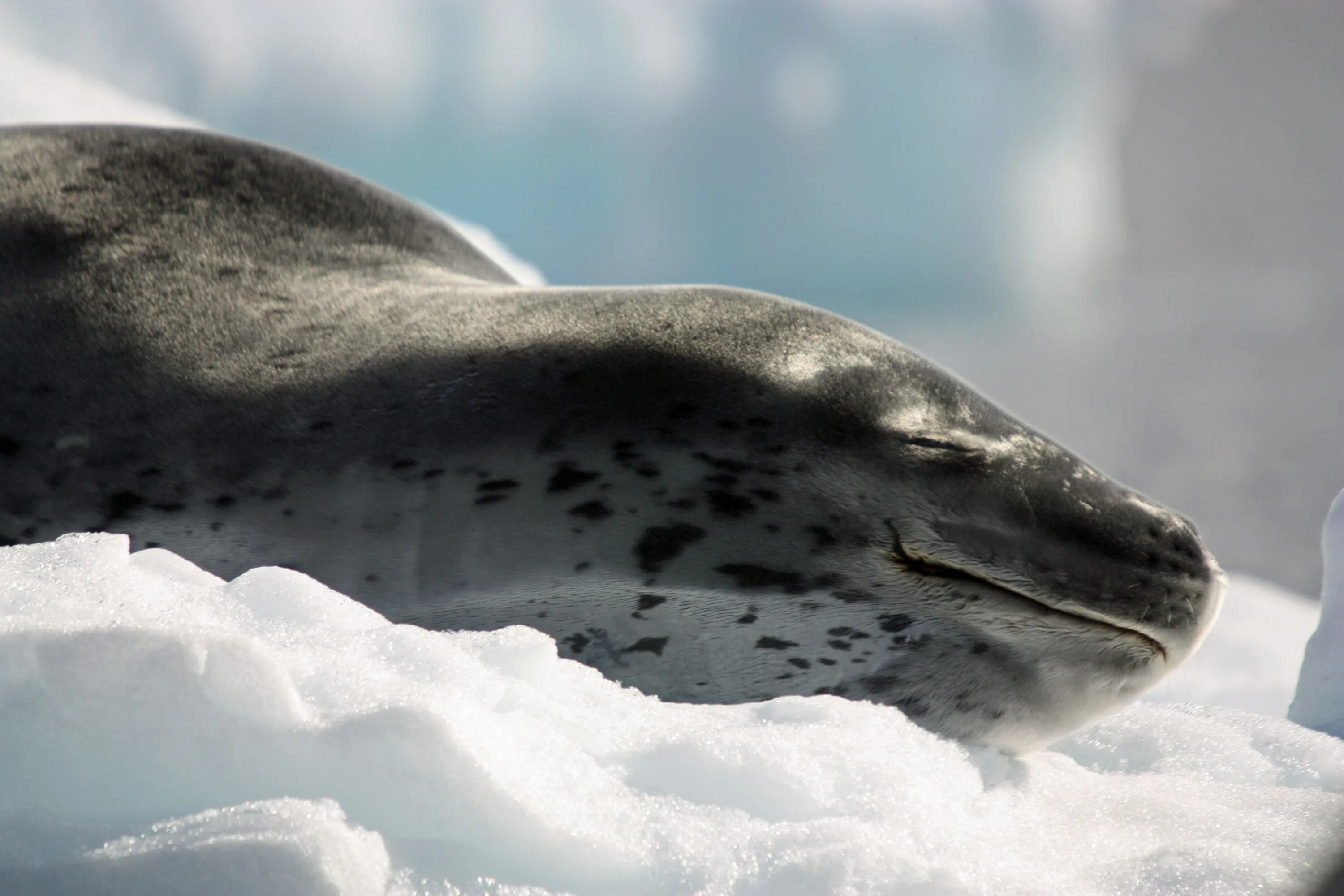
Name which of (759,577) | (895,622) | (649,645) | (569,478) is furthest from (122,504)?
(895,622)

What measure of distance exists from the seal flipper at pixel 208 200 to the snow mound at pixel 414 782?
2.52 ft

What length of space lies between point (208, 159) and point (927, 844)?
1480 mm

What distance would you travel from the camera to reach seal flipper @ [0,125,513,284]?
5.42 feet

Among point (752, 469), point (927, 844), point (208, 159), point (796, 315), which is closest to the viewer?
point (927, 844)

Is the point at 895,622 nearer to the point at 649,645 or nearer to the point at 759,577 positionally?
the point at 759,577

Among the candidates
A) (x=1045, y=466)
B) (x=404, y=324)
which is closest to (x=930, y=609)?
(x=1045, y=466)

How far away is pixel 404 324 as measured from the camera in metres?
1.48

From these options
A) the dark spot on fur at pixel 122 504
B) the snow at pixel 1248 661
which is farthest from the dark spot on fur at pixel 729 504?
the snow at pixel 1248 661

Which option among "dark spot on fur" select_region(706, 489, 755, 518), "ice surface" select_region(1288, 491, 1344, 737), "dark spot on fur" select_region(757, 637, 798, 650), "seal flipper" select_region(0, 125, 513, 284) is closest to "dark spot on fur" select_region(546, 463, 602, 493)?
"dark spot on fur" select_region(706, 489, 755, 518)

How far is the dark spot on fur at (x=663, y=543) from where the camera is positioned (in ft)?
4.16

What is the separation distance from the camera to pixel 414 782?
76 centimetres

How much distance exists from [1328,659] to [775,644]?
0.93 metres

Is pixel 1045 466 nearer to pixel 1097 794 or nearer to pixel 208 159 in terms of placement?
pixel 1097 794

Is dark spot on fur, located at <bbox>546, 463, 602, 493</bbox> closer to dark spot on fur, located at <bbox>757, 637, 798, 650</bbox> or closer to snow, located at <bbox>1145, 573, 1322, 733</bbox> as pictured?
dark spot on fur, located at <bbox>757, 637, 798, 650</bbox>
